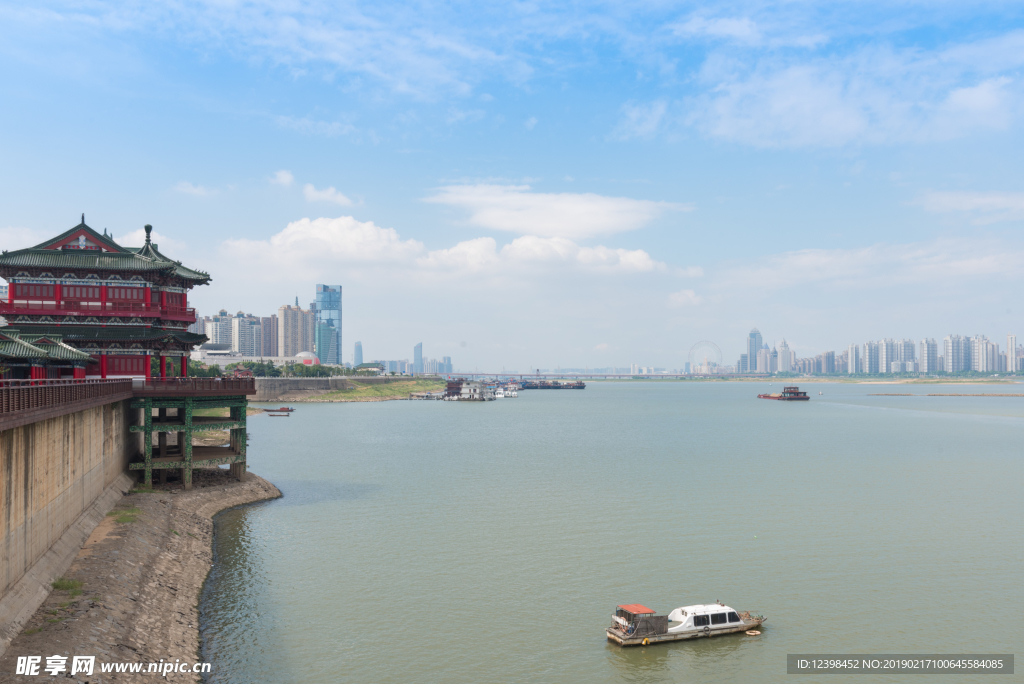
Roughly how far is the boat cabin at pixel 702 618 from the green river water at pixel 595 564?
76 cm

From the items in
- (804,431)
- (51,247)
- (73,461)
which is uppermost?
(51,247)

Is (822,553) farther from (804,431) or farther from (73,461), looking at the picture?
(804,431)

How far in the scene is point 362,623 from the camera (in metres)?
29.8

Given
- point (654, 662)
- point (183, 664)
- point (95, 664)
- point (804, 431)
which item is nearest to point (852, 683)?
point (654, 662)

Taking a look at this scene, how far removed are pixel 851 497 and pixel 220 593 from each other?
1935 inches

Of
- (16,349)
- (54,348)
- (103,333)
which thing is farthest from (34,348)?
(103,333)

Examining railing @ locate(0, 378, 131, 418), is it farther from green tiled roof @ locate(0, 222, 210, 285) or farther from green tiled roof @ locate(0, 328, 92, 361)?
green tiled roof @ locate(0, 222, 210, 285)

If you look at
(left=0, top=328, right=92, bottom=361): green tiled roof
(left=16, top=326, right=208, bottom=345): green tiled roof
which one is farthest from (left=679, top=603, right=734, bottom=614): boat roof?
(left=16, top=326, right=208, bottom=345): green tiled roof

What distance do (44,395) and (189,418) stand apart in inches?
894

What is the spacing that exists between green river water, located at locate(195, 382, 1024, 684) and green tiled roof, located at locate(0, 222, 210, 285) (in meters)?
21.4

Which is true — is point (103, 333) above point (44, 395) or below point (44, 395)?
above

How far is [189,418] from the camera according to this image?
50094mm

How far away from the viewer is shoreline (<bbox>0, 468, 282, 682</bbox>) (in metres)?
22.7

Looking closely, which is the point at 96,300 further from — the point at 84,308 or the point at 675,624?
the point at 675,624
